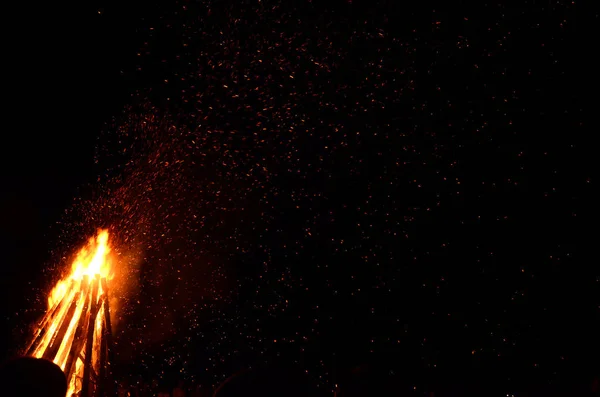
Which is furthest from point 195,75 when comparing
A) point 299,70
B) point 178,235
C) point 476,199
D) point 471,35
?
point 476,199

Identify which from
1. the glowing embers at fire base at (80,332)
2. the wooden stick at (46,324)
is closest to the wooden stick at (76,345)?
the glowing embers at fire base at (80,332)

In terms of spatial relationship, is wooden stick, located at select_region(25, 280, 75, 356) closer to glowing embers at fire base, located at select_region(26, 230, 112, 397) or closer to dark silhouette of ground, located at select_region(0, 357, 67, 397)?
glowing embers at fire base, located at select_region(26, 230, 112, 397)

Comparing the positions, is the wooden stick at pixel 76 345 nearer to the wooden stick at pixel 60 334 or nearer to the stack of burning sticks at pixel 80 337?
the stack of burning sticks at pixel 80 337

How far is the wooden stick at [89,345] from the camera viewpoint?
2363 millimetres

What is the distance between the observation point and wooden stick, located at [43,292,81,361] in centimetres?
279

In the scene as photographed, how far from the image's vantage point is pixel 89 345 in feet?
8.76

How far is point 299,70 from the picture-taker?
4746 mm

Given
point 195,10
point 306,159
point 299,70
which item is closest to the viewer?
point 195,10

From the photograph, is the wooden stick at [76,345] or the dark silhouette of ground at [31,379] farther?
the wooden stick at [76,345]

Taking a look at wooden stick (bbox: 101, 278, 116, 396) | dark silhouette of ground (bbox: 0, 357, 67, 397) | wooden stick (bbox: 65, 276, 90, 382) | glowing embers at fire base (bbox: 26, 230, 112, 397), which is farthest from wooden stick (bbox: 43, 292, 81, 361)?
dark silhouette of ground (bbox: 0, 357, 67, 397)

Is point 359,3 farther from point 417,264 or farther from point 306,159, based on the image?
point 417,264

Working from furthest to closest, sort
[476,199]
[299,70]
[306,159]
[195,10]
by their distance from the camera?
[306,159]
[299,70]
[476,199]
[195,10]

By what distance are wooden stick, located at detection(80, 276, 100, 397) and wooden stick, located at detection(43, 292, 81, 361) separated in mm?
160

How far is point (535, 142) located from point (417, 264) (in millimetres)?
1689
